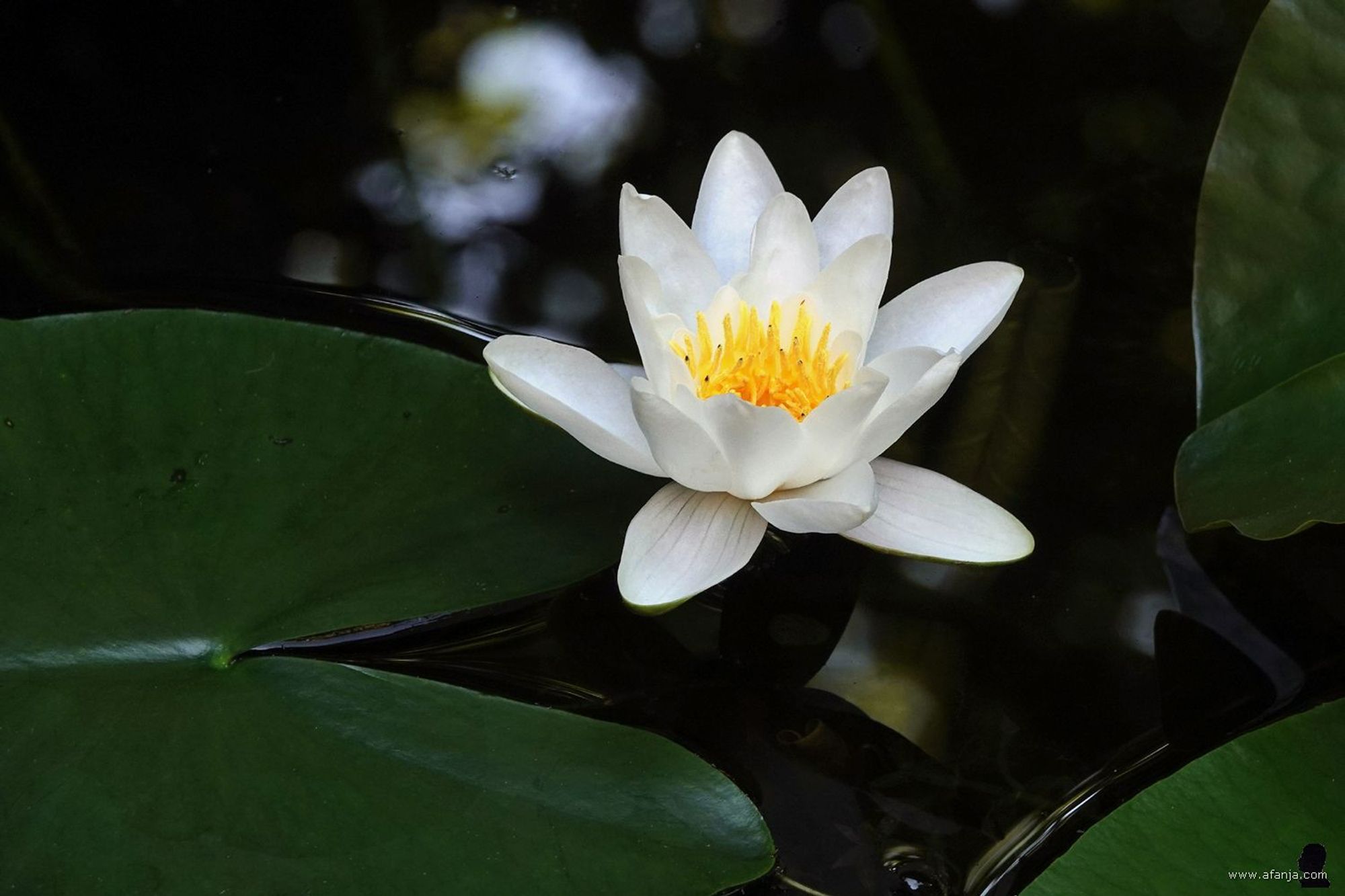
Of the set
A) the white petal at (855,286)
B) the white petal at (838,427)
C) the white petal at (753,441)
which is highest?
the white petal at (855,286)

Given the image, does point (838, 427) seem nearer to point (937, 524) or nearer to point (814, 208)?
point (937, 524)

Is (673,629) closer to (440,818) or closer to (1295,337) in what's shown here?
(440,818)

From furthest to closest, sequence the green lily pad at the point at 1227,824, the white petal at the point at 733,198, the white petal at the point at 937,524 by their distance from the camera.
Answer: the white petal at the point at 733,198 → the white petal at the point at 937,524 → the green lily pad at the point at 1227,824

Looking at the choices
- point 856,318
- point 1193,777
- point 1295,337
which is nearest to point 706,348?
point 856,318

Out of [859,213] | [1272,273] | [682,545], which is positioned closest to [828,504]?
[682,545]

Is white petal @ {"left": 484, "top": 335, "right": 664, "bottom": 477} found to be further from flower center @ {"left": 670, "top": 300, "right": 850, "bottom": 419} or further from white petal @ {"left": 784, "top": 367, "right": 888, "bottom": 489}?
white petal @ {"left": 784, "top": 367, "right": 888, "bottom": 489}

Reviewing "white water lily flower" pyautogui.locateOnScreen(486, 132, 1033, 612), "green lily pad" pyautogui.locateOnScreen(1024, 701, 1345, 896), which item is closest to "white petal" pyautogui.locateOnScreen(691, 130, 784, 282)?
"white water lily flower" pyautogui.locateOnScreen(486, 132, 1033, 612)

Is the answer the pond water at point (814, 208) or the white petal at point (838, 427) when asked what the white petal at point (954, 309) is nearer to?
the white petal at point (838, 427)

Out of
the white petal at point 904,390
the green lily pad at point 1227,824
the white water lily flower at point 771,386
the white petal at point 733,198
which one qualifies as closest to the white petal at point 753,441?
the white water lily flower at point 771,386
